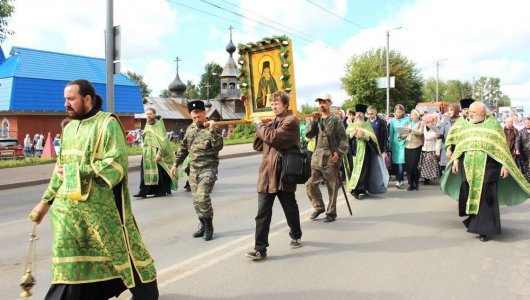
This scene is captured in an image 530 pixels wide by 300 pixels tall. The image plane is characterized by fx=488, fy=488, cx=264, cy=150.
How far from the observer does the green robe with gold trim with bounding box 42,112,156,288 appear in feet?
10.5

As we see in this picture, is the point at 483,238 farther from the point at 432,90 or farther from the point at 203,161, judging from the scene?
the point at 432,90

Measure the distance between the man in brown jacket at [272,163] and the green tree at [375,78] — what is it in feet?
125

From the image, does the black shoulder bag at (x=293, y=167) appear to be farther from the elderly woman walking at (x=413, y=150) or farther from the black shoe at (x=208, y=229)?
the elderly woman walking at (x=413, y=150)

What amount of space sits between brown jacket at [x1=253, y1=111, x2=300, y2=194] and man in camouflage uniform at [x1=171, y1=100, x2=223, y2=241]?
1.01 meters

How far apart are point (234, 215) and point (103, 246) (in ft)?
16.2

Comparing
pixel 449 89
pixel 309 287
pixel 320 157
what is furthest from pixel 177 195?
pixel 449 89

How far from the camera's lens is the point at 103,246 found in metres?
3.27

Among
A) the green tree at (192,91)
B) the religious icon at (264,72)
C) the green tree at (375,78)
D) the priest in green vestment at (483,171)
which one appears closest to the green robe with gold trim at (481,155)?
the priest in green vestment at (483,171)

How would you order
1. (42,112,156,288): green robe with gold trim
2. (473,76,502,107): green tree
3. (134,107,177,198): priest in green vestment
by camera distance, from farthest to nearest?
(473,76,502,107): green tree → (134,107,177,198): priest in green vestment → (42,112,156,288): green robe with gold trim

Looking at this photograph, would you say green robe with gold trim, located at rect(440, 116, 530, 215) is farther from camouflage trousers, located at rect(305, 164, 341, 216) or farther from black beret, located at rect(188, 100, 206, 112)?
black beret, located at rect(188, 100, 206, 112)

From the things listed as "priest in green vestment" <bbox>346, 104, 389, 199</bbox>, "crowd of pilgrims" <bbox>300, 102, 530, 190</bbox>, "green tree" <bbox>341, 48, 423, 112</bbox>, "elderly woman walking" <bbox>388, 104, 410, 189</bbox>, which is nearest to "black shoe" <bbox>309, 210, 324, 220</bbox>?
"priest in green vestment" <bbox>346, 104, 389, 199</bbox>

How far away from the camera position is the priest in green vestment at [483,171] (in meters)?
6.28

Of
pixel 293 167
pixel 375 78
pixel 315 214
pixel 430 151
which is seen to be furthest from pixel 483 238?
pixel 375 78

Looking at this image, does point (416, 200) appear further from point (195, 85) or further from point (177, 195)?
point (195, 85)
